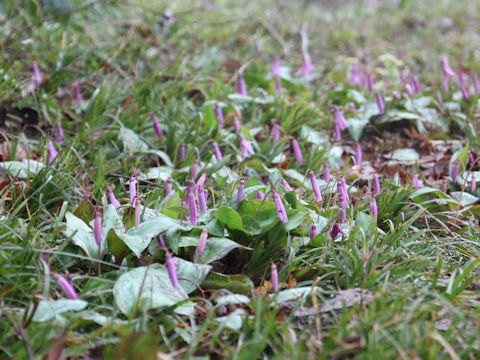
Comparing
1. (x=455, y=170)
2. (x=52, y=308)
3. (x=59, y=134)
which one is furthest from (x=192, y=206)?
(x=455, y=170)

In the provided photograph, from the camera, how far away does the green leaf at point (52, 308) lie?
1.58 meters

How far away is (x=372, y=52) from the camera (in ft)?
21.2

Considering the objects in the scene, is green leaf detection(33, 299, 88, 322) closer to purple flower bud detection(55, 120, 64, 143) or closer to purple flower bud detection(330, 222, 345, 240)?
purple flower bud detection(330, 222, 345, 240)

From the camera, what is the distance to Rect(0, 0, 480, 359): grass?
1.63 m

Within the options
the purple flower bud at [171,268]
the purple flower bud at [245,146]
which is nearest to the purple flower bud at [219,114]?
the purple flower bud at [245,146]

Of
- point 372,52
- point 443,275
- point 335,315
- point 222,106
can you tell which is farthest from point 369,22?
point 335,315

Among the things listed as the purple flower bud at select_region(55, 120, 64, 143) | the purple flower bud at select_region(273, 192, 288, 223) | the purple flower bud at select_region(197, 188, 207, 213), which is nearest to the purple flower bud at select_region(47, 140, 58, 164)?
the purple flower bud at select_region(55, 120, 64, 143)

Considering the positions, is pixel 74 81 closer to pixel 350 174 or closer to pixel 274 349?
pixel 350 174

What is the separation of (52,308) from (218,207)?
2.61ft

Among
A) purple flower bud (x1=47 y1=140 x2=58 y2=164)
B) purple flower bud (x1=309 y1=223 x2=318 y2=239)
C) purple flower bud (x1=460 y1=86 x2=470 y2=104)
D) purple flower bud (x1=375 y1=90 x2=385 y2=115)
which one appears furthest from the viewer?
purple flower bud (x1=460 y1=86 x2=470 y2=104)

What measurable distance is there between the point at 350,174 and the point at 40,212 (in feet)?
6.16

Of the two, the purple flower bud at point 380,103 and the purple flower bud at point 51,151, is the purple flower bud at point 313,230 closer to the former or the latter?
the purple flower bud at point 51,151

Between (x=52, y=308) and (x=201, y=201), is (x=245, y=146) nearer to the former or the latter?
(x=201, y=201)

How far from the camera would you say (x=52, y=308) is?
5.21ft
